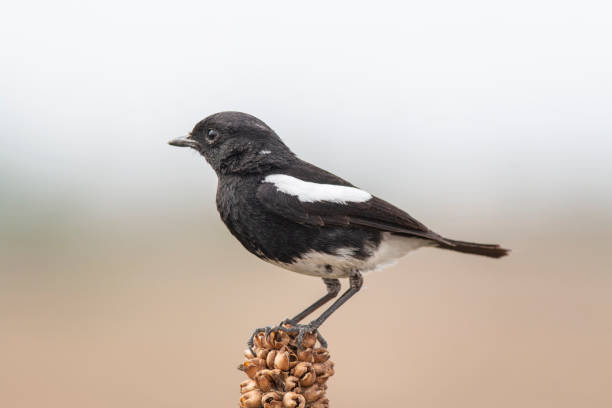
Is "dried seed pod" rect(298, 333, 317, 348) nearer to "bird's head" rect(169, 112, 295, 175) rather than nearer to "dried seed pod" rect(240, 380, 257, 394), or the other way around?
"dried seed pod" rect(240, 380, 257, 394)

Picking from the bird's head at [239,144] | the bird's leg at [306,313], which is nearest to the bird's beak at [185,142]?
the bird's head at [239,144]

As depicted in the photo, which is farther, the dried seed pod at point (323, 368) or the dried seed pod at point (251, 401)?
the dried seed pod at point (323, 368)

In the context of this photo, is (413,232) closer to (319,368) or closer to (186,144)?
(319,368)

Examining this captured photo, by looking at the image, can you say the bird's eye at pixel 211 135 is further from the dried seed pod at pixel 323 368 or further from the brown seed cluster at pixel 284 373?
the dried seed pod at pixel 323 368

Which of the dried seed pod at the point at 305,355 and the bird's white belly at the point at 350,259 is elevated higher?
the bird's white belly at the point at 350,259

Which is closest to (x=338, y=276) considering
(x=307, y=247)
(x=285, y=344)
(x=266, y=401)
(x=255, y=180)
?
(x=307, y=247)

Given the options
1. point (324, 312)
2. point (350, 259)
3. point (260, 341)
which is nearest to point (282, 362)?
point (260, 341)

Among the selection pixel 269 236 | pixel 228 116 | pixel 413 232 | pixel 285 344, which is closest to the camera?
pixel 285 344
